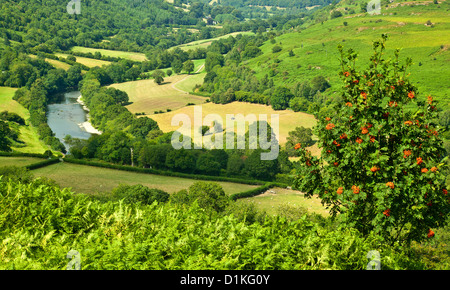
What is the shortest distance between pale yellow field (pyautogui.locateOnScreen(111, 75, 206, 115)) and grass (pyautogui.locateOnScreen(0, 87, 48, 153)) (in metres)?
33.9

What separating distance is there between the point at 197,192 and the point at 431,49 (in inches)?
5123

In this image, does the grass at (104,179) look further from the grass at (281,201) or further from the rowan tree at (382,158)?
the rowan tree at (382,158)

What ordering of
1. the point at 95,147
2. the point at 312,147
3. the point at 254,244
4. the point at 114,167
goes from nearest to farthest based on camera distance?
the point at 254,244
the point at 114,167
the point at 95,147
the point at 312,147

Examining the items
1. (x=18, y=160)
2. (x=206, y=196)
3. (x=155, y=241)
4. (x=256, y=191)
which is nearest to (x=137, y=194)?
(x=206, y=196)

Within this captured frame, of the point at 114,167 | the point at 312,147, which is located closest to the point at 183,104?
the point at 312,147

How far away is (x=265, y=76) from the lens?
173m

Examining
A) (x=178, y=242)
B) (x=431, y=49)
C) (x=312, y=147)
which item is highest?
(x=431, y=49)

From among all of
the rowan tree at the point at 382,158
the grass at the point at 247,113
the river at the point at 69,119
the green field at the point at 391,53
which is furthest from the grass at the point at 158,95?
the rowan tree at the point at 382,158

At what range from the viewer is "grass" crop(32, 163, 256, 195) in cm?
6538

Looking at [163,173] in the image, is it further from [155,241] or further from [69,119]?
[69,119]

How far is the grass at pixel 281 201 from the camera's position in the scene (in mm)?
59884

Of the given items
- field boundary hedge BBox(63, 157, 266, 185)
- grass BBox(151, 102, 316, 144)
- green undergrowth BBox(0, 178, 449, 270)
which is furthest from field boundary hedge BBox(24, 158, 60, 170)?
green undergrowth BBox(0, 178, 449, 270)

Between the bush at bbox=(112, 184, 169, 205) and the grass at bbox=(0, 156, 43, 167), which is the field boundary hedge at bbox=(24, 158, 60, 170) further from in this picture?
the bush at bbox=(112, 184, 169, 205)

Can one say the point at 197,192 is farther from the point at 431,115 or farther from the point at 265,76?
the point at 265,76
